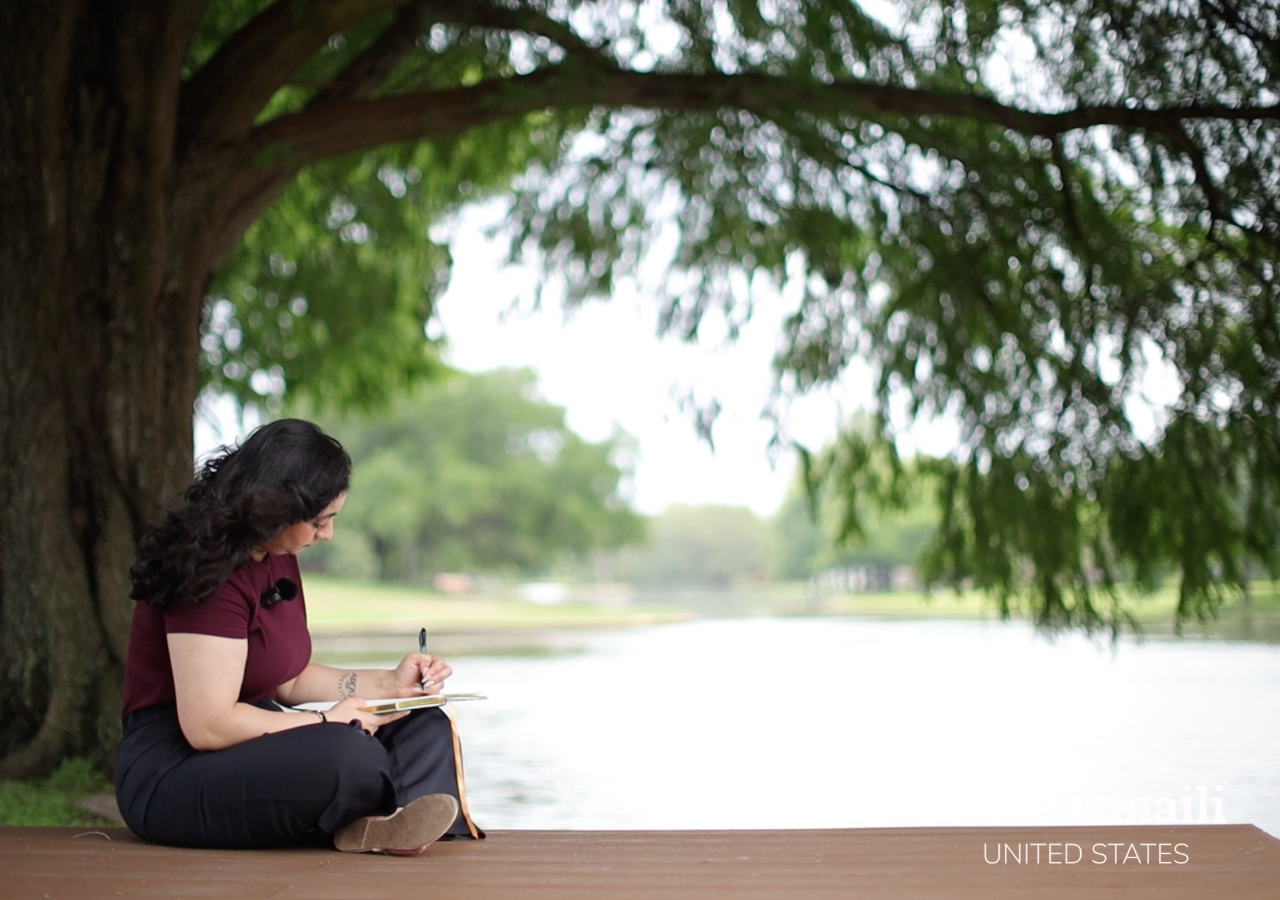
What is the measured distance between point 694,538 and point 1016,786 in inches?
2318

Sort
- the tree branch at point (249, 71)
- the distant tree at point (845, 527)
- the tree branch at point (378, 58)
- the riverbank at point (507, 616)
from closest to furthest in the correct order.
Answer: the tree branch at point (249, 71) < the tree branch at point (378, 58) < the distant tree at point (845, 527) < the riverbank at point (507, 616)

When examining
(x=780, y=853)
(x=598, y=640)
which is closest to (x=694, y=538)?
(x=598, y=640)

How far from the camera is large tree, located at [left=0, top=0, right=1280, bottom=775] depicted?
4.24m

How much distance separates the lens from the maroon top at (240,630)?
2.45 meters

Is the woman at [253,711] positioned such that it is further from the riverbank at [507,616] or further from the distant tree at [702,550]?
the distant tree at [702,550]

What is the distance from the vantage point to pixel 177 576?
2.43 m

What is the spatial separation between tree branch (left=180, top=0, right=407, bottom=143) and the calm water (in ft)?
8.98

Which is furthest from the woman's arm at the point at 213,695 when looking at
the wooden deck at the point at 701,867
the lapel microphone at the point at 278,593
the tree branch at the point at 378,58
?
the tree branch at the point at 378,58

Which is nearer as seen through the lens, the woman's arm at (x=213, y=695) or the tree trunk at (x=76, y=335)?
the woman's arm at (x=213, y=695)

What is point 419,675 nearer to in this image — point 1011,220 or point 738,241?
point 1011,220

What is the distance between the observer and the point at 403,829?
8.49ft

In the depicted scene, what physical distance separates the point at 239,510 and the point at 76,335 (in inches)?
83.7

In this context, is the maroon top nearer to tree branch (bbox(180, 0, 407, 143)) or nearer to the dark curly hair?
the dark curly hair

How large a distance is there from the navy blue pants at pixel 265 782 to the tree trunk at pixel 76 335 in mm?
1640
